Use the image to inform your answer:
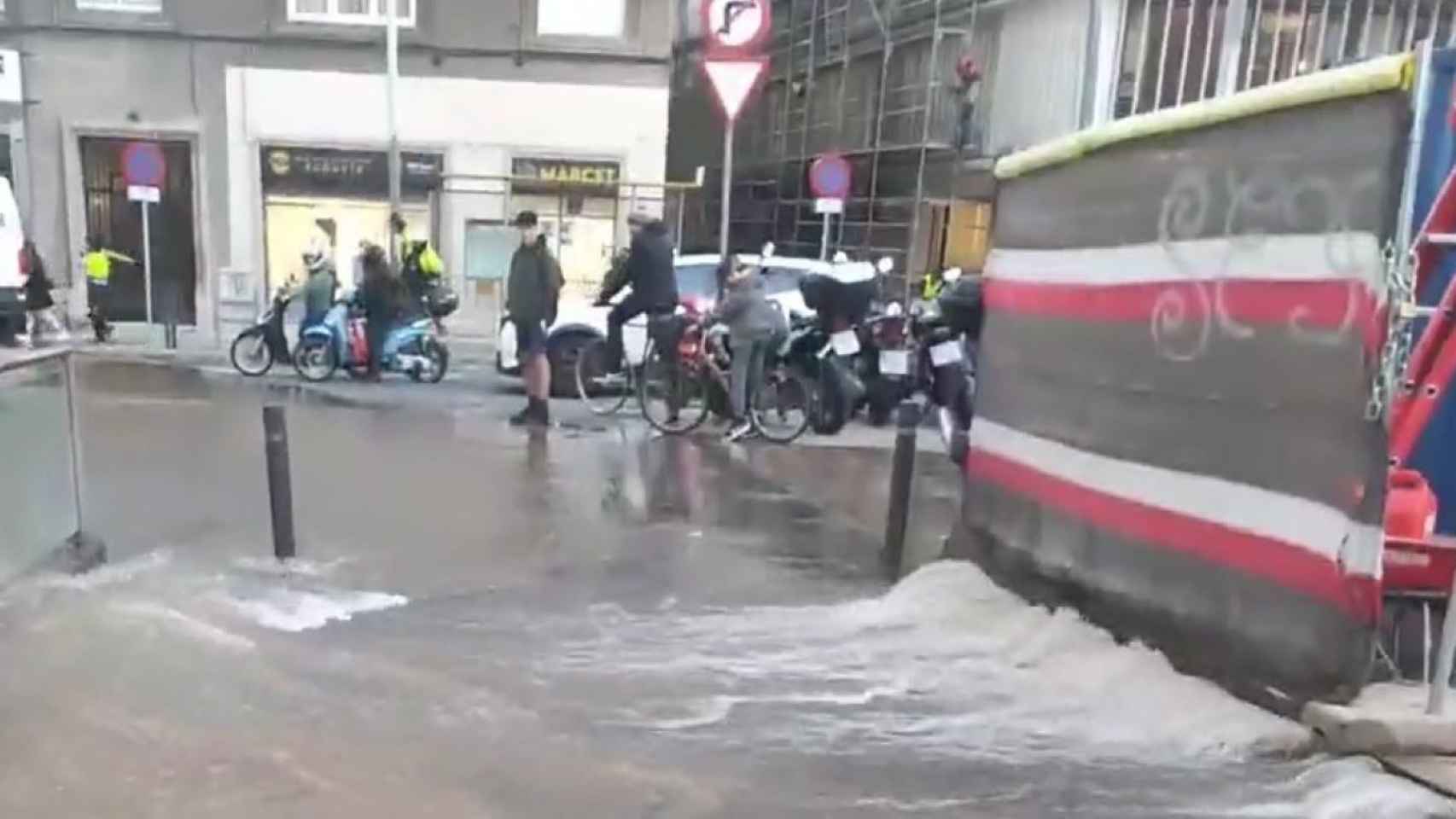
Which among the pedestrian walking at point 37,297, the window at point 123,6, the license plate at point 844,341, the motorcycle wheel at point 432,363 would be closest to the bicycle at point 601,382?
the license plate at point 844,341

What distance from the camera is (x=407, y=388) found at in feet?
51.6

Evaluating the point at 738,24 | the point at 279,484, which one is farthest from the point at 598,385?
the point at 279,484

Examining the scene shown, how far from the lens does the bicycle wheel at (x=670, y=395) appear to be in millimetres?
13288

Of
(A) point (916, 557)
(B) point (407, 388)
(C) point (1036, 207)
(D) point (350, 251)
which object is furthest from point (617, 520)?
(D) point (350, 251)

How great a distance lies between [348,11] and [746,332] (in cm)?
1213

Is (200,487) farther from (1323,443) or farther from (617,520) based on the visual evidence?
(1323,443)

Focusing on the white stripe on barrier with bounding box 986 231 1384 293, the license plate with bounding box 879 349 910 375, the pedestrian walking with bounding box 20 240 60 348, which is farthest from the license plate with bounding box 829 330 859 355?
the pedestrian walking with bounding box 20 240 60 348

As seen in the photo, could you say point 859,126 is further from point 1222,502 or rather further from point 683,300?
point 1222,502

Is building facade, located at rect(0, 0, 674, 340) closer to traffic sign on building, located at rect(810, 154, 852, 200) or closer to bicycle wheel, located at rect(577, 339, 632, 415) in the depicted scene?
traffic sign on building, located at rect(810, 154, 852, 200)

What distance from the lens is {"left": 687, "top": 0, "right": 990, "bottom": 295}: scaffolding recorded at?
79.2ft

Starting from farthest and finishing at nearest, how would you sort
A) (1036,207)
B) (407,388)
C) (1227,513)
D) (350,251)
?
(350,251) < (407,388) < (1036,207) < (1227,513)

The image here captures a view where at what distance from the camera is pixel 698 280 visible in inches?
621

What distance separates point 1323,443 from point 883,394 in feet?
32.3

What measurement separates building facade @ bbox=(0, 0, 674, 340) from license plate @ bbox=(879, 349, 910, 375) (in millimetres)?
8898
